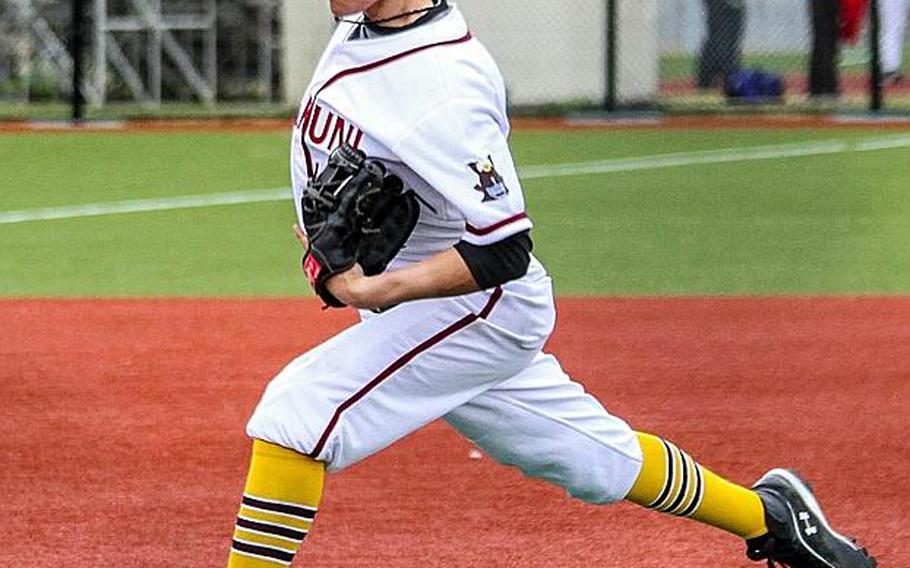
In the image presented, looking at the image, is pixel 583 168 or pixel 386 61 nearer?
pixel 386 61

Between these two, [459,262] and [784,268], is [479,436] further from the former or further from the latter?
[784,268]

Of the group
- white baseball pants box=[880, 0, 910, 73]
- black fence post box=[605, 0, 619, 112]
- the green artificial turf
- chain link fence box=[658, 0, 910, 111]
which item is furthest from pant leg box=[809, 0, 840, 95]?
the green artificial turf

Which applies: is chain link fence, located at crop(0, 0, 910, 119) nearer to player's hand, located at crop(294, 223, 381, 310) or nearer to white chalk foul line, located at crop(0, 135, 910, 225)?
white chalk foul line, located at crop(0, 135, 910, 225)

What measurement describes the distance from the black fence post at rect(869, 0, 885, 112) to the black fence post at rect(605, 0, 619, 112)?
2.21 m

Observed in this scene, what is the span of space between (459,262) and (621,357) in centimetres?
399

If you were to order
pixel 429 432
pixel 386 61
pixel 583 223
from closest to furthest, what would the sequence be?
pixel 386 61 → pixel 429 432 → pixel 583 223

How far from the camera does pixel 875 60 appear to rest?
16.1m

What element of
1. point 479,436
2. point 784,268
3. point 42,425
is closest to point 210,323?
point 42,425

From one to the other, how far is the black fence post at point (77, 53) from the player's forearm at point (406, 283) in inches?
520

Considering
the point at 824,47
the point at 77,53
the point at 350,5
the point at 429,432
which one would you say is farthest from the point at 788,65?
the point at 350,5

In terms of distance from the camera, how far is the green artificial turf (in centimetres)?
938

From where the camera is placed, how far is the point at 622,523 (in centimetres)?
516

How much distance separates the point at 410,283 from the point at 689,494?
3.30 ft

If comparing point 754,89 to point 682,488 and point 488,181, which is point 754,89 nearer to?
point 682,488
